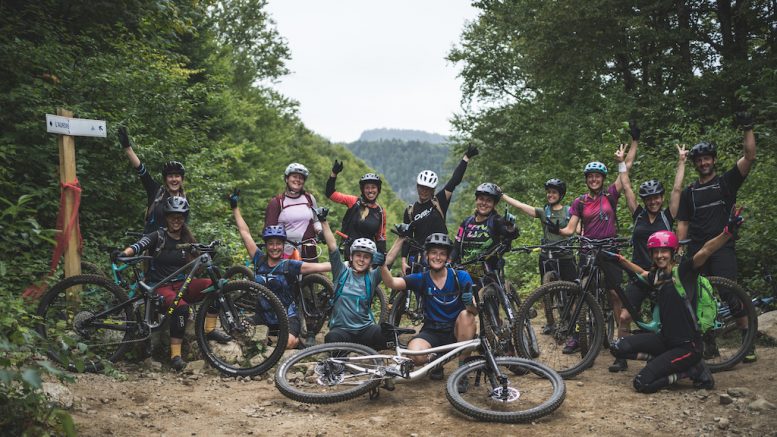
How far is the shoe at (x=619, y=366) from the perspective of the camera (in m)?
6.32

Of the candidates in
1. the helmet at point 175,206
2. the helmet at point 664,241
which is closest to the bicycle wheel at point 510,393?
the helmet at point 664,241

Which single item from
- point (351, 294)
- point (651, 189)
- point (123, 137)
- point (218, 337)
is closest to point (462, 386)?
point (351, 294)

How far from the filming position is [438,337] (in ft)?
19.9

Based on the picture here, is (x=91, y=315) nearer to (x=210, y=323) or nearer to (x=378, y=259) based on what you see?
(x=210, y=323)

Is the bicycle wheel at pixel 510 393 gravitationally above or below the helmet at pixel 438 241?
below

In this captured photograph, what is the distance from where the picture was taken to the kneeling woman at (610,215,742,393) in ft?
18.4

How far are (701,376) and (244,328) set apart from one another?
16.4 ft

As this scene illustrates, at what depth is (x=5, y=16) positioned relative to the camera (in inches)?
367

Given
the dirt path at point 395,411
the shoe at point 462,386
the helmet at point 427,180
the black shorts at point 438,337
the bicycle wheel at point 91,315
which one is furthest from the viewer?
the helmet at point 427,180

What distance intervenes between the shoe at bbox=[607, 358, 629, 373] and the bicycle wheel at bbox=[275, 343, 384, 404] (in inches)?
105

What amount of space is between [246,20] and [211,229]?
28.3 meters

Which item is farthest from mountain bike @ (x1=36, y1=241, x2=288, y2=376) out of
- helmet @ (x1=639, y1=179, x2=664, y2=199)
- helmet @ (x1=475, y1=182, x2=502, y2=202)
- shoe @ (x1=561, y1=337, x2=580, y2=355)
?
helmet @ (x1=639, y1=179, x2=664, y2=199)

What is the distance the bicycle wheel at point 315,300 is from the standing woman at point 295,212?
35 cm

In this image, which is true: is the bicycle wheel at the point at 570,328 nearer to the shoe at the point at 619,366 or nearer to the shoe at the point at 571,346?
the shoe at the point at 571,346
